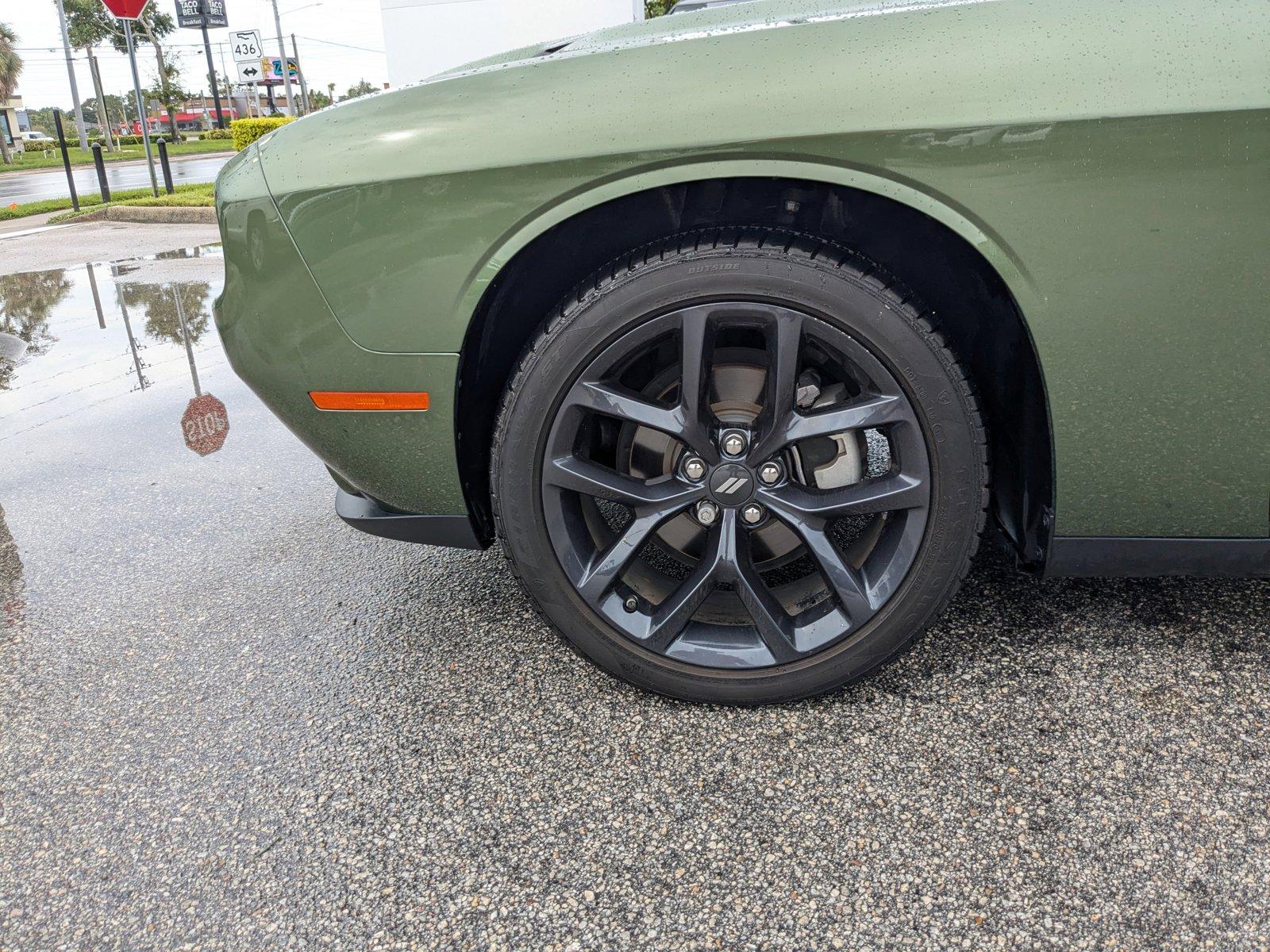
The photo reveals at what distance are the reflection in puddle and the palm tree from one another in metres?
54.1

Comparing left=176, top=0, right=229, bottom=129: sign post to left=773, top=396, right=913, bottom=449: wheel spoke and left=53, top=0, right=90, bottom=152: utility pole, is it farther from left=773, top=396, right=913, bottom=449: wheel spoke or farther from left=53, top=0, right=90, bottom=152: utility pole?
left=773, top=396, right=913, bottom=449: wheel spoke

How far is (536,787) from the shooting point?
1669 mm

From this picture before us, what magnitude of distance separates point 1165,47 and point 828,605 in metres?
1.12

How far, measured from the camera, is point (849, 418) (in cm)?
170

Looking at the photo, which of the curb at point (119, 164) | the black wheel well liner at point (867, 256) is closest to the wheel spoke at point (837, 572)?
the black wheel well liner at point (867, 256)

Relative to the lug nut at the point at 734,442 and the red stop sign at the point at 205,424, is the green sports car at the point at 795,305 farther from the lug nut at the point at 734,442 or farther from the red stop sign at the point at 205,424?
the red stop sign at the point at 205,424

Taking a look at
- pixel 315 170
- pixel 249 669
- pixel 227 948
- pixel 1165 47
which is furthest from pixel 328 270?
pixel 1165 47

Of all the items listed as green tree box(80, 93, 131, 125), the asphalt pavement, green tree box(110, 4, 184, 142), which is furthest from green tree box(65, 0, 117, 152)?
the asphalt pavement

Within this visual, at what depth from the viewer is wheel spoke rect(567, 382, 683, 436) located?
1.73 m

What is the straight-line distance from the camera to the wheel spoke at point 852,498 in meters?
1.71

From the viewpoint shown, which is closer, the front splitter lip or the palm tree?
the front splitter lip

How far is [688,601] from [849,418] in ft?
1.56

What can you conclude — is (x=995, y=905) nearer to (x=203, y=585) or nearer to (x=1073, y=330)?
(x=1073, y=330)

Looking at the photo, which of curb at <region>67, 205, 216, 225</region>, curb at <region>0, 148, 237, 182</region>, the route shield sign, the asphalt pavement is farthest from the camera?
curb at <region>0, 148, 237, 182</region>
